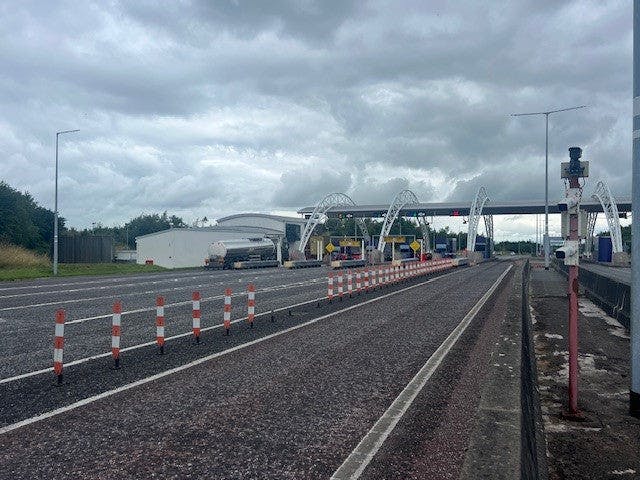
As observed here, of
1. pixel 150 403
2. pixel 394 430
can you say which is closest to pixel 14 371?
pixel 150 403

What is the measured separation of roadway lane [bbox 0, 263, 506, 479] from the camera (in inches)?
184

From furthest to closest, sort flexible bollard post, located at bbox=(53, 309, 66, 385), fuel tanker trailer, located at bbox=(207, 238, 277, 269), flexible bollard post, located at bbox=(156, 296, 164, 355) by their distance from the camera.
→ fuel tanker trailer, located at bbox=(207, 238, 277, 269), flexible bollard post, located at bbox=(156, 296, 164, 355), flexible bollard post, located at bbox=(53, 309, 66, 385)

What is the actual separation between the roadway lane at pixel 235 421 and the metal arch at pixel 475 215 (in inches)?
3418

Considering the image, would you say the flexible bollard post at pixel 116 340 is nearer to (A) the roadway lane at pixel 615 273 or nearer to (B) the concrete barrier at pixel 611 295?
(B) the concrete barrier at pixel 611 295

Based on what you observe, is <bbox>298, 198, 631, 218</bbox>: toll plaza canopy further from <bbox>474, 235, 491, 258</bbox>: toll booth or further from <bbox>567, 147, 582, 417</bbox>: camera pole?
<bbox>567, 147, 582, 417</bbox>: camera pole

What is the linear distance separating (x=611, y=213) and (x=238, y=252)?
69.0 meters

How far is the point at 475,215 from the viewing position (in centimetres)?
10325

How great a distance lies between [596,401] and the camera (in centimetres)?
711

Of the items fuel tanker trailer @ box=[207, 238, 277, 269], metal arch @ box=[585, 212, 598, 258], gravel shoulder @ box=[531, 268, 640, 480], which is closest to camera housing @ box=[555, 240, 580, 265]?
gravel shoulder @ box=[531, 268, 640, 480]

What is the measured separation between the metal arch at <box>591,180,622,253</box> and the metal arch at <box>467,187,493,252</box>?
18868 millimetres

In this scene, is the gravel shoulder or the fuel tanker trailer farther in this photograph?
the fuel tanker trailer

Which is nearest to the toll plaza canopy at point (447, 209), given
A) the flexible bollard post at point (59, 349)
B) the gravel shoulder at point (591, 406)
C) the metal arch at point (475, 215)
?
the metal arch at point (475, 215)

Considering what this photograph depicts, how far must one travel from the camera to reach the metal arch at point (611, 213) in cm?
8894

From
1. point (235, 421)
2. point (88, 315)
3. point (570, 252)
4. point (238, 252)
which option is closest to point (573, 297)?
point (570, 252)
